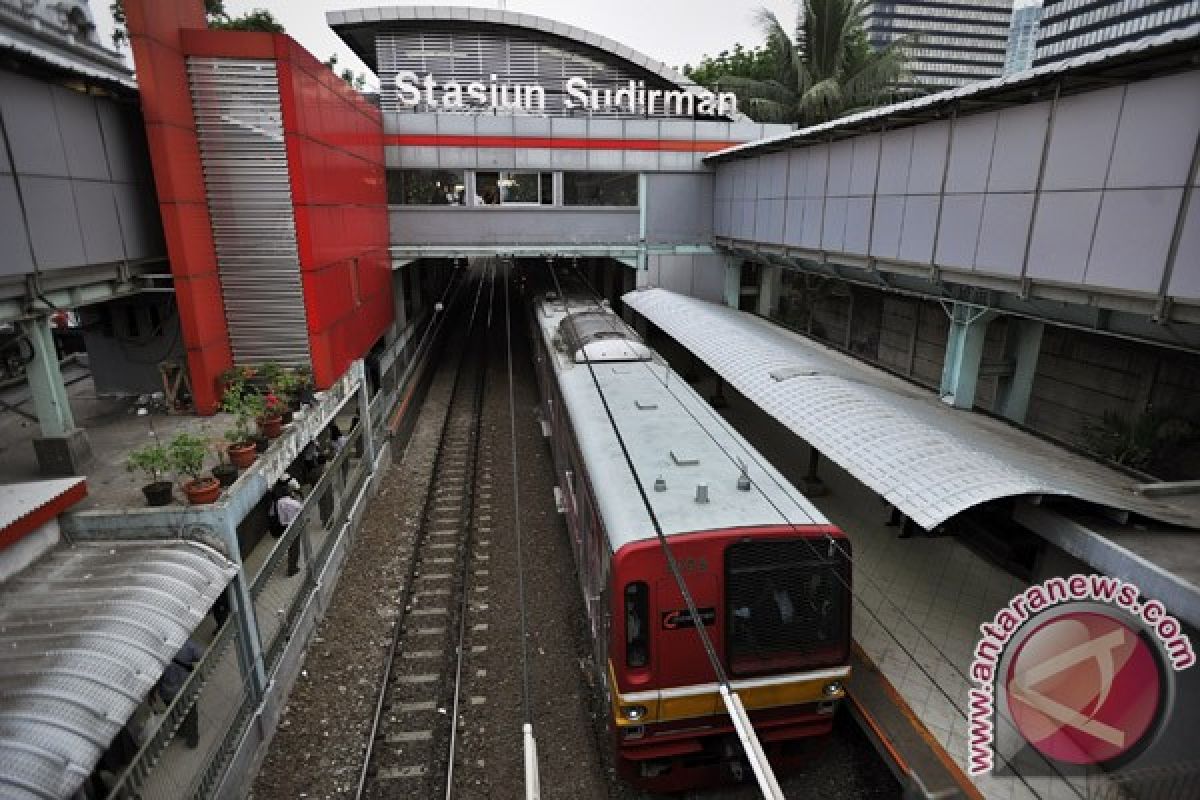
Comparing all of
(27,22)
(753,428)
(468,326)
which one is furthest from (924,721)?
(468,326)

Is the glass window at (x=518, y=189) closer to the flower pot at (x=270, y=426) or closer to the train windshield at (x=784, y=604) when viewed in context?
the flower pot at (x=270, y=426)

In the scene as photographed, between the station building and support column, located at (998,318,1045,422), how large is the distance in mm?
48

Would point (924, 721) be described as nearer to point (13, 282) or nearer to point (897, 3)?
point (13, 282)

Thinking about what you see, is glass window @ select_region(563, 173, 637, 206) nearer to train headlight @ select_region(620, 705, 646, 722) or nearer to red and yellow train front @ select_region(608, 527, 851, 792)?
red and yellow train front @ select_region(608, 527, 851, 792)

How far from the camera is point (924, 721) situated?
7.79 meters

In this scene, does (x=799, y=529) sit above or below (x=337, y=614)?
above

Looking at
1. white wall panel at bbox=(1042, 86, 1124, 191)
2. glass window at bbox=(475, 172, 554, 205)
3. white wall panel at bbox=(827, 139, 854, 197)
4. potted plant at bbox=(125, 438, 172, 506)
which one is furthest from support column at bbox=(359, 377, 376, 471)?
white wall panel at bbox=(1042, 86, 1124, 191)

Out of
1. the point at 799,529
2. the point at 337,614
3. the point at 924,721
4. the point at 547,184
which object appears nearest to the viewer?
the point at 799,529

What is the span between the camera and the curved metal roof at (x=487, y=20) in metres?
26.9

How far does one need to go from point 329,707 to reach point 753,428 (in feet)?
39.4

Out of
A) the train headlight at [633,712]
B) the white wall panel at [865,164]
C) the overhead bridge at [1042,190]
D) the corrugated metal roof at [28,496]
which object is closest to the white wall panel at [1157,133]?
the overhead bridge at [1042,190]

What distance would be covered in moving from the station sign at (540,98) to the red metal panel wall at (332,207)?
16.3ft

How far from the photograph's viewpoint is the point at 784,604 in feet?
22.4

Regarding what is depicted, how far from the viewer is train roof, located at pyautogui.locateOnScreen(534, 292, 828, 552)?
693 centimetres
